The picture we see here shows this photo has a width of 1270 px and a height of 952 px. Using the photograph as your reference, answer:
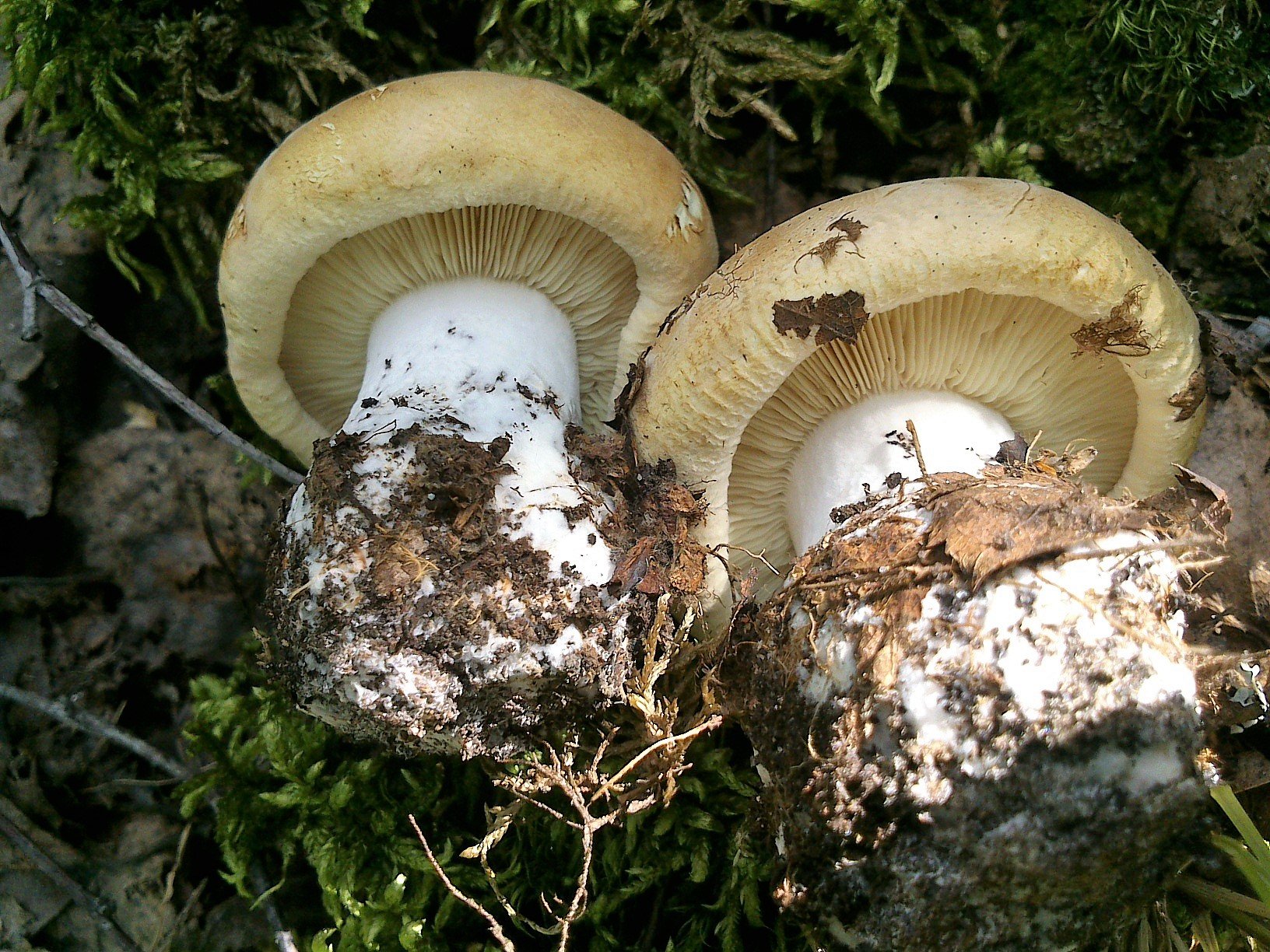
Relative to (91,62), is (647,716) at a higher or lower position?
lower

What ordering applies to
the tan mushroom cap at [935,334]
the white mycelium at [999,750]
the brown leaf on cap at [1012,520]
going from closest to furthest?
the white mycelium at [999,750] < the brown leaf on cap at [1012,520] < the tan mushroom cap at [935,334]

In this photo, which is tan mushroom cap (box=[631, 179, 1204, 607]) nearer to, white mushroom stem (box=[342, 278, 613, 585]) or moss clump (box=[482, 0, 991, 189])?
white mushroom stem (box=[342, 278, 613, 585])

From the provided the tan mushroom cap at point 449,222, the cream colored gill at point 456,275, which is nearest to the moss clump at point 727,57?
the tan mushroom cap at point 449,222

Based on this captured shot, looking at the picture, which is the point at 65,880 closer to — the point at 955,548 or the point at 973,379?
the point at 955,548

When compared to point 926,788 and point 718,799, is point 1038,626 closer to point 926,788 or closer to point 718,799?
point 926,788

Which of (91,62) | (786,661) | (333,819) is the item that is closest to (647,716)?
(786,661)

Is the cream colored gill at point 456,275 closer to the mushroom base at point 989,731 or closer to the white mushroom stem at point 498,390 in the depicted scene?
the white mushroom stem at point 498,390

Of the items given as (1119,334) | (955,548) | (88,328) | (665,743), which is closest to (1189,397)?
(1119,334)
